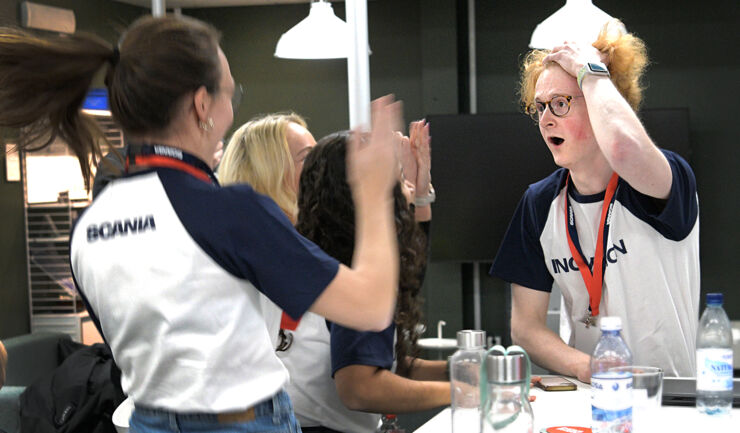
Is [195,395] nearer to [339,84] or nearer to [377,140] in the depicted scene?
[377,140]

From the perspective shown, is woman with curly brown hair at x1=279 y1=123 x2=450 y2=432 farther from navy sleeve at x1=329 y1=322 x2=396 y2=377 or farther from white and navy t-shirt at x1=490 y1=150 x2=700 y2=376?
white and navy t-shirt at x1=490 y1=150 x2=700 y2=376

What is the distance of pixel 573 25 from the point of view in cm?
352

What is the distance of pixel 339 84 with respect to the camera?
6.09 meters

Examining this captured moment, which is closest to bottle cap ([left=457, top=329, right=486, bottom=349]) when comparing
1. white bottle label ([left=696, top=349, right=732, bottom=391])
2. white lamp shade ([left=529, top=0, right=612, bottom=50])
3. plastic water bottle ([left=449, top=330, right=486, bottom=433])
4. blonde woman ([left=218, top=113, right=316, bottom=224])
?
plastic water bottle ([left=449, top=330, right=486, bottom=433])

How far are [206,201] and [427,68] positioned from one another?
4.67 m

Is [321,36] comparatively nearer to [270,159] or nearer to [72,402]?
[270,159]

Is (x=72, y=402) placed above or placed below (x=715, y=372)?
below

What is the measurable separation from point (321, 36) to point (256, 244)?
2.54m

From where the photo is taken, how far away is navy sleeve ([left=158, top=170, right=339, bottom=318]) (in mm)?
1184

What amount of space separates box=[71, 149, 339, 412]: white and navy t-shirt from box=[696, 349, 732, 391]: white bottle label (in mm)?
835

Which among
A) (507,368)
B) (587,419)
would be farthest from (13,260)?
(507,368)

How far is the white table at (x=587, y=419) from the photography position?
61.1 inches

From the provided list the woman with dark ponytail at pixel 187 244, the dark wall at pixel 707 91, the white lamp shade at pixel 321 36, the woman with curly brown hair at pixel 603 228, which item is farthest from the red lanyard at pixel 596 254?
the dark wall at pixel 707 91

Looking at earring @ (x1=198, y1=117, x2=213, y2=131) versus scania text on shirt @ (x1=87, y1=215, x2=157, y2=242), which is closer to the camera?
scania text on shirt @ (x1=87, y1=215, x2=157, y2=242)
